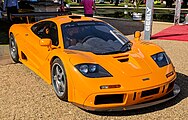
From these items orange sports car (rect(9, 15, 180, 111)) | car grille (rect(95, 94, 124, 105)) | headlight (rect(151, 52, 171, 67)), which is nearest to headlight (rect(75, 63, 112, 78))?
orange sports car (rect(9, 15, 180, 111))

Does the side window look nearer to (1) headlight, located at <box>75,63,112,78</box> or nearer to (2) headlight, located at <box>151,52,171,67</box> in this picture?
(1) headlight, located at <box>75,63,112,78</box>

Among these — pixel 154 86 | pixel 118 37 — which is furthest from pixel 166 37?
pixel 154 86

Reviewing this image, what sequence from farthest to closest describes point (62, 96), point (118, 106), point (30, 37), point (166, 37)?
point (166, 37)
point (30, 37)
point (62, 96)
point (118, 106)

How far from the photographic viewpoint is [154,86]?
3.50 meters

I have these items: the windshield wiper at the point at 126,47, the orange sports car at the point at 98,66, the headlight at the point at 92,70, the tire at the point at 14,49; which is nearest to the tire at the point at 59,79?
the orange sports car at the point at 98,66

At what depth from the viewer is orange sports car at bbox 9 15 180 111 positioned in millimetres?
3402

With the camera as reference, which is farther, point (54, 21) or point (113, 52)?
point (54, 21)

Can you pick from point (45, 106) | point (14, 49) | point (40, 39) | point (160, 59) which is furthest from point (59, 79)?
point (14, 49)

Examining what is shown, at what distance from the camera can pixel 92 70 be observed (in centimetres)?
353

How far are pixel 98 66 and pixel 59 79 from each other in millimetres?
748

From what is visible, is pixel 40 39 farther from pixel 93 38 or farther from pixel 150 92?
pixel 150 92

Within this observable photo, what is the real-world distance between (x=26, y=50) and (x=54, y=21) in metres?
0.88

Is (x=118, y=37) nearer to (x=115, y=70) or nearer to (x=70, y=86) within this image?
(x=115, y=70)

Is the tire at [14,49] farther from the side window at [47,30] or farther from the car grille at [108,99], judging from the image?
the car grille at [108,99]
